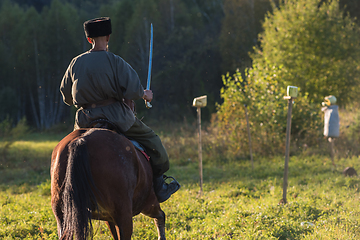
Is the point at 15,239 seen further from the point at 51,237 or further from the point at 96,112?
the point at 96,112

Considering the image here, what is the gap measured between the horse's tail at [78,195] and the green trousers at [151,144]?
955mm

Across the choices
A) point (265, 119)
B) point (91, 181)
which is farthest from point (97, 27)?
point (265, 119)

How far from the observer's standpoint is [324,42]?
54.9 ft

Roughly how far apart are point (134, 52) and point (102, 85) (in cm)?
2574

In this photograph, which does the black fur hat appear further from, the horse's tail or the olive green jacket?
the horse's tail

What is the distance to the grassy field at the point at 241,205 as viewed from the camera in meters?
4.75

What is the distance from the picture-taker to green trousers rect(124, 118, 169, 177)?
3.57 m

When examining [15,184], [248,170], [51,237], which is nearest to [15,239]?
[51,237]

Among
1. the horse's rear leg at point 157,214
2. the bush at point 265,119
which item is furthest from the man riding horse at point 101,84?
the bush at point 265,119

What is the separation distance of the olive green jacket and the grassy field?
2.27m

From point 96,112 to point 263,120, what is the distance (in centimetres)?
941

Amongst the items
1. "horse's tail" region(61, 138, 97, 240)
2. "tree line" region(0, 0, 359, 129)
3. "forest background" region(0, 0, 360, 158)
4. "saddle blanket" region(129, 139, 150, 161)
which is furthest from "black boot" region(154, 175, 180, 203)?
"tree line" region(0, 0, 359, 129)

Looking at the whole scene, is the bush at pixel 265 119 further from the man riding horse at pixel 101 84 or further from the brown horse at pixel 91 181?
the brown horse at pixel 91 181

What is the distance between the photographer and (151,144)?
3672mm
